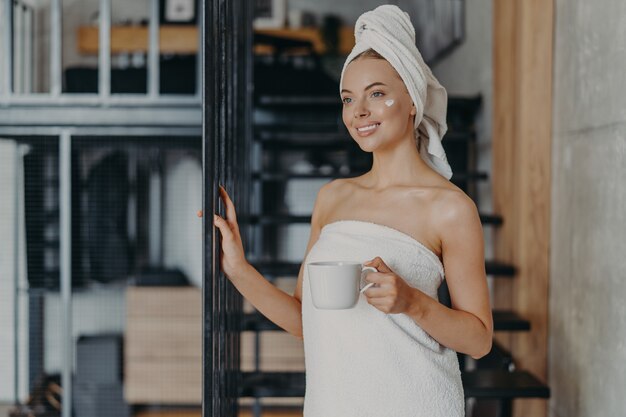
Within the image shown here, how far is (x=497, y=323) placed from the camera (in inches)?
94.0

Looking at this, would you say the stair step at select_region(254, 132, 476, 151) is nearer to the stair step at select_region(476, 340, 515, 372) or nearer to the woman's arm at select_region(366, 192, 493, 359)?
the stair step at select_region(476, 340, 515, 372)

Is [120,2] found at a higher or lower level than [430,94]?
higher

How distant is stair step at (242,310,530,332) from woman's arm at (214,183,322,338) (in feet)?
2.88

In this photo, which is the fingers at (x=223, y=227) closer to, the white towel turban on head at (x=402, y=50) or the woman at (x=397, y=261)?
the woman at (x=397, y=261)

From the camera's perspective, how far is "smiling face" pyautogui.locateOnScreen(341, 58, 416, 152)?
4.45 feet

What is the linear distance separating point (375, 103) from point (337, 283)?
1.17ft

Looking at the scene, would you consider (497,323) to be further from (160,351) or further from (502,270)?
(160,351)

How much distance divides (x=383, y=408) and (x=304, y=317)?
0.75 ft

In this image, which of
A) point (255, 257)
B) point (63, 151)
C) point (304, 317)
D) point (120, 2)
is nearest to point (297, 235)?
point (255, 257)

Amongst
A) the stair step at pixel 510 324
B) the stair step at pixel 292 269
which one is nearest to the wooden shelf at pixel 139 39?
the stair step at pixel 292 269

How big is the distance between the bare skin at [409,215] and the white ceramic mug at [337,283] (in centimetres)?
5

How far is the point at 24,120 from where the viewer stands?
3430 mm

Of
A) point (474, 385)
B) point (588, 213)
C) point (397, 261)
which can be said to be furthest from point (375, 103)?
point (474, 385)

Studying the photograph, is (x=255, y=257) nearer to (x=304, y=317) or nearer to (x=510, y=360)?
(x=510, y=360)
